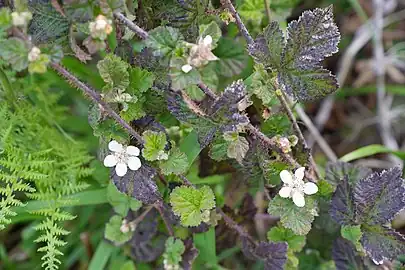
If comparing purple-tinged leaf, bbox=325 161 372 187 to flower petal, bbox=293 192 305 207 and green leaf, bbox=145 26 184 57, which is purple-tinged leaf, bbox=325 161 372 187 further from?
green leaf, bbox=145 26 184 57

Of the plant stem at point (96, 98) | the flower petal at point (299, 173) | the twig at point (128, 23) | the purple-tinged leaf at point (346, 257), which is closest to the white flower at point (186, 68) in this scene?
the twig at point (128, 23)

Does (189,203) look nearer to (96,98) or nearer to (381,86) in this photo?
(96,98)

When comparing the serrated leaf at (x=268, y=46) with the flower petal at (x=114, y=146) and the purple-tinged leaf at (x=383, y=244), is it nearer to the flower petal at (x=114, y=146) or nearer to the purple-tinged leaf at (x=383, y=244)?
the flower petal at (x=114, y=146)

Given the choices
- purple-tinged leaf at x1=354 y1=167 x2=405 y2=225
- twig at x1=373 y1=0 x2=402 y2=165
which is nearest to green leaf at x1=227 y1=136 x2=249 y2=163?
purple-tinged leaf at x1=354 y1=167 x2=405 y2=225

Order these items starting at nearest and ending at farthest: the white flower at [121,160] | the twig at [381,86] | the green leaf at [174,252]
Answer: the white flower at [121,160] < the green leaf at [174,252] < the twig at [381,86]

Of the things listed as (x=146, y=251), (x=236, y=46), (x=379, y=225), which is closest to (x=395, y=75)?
(x=236, y=46)

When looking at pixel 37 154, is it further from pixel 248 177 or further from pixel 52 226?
pixel 248 177
